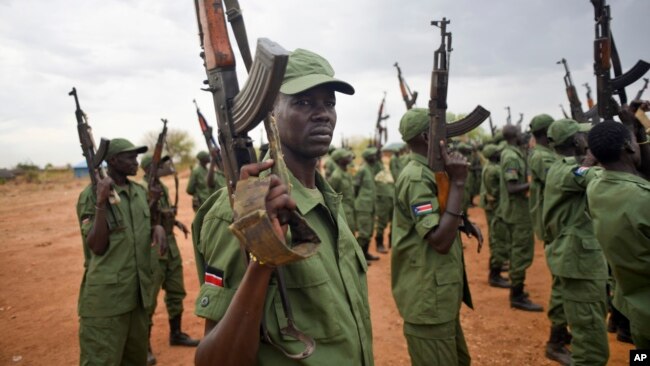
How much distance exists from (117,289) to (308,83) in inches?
125

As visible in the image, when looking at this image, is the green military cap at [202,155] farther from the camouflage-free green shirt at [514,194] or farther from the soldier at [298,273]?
the soldier at [298,273]

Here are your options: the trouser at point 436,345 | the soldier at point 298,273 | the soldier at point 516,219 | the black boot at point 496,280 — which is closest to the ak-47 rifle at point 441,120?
the trouser at point 436,345

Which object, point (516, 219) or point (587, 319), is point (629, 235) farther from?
point (516, 219)

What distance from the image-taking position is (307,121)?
5.97 feet

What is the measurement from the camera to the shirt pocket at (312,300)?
1.57 meters

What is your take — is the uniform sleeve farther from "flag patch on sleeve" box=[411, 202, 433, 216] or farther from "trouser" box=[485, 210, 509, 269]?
"trouser" box=[485, 210, 509, 269]

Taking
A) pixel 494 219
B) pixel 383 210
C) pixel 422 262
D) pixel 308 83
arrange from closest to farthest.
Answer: pixel 308 83 → pixel 422 262 → pixel 494 219 → pixel 383 210

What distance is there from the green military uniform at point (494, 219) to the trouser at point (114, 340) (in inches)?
247

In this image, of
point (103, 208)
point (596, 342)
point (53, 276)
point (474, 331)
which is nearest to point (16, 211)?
point (53, 276)

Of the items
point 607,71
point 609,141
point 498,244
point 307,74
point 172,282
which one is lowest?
point 498,244

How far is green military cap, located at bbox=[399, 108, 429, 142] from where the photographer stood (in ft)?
12.2

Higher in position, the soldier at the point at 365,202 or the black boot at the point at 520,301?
the soldier at the point at 365,202

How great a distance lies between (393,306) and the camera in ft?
21.6

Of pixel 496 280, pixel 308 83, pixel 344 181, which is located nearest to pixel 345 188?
pixel 344 181
